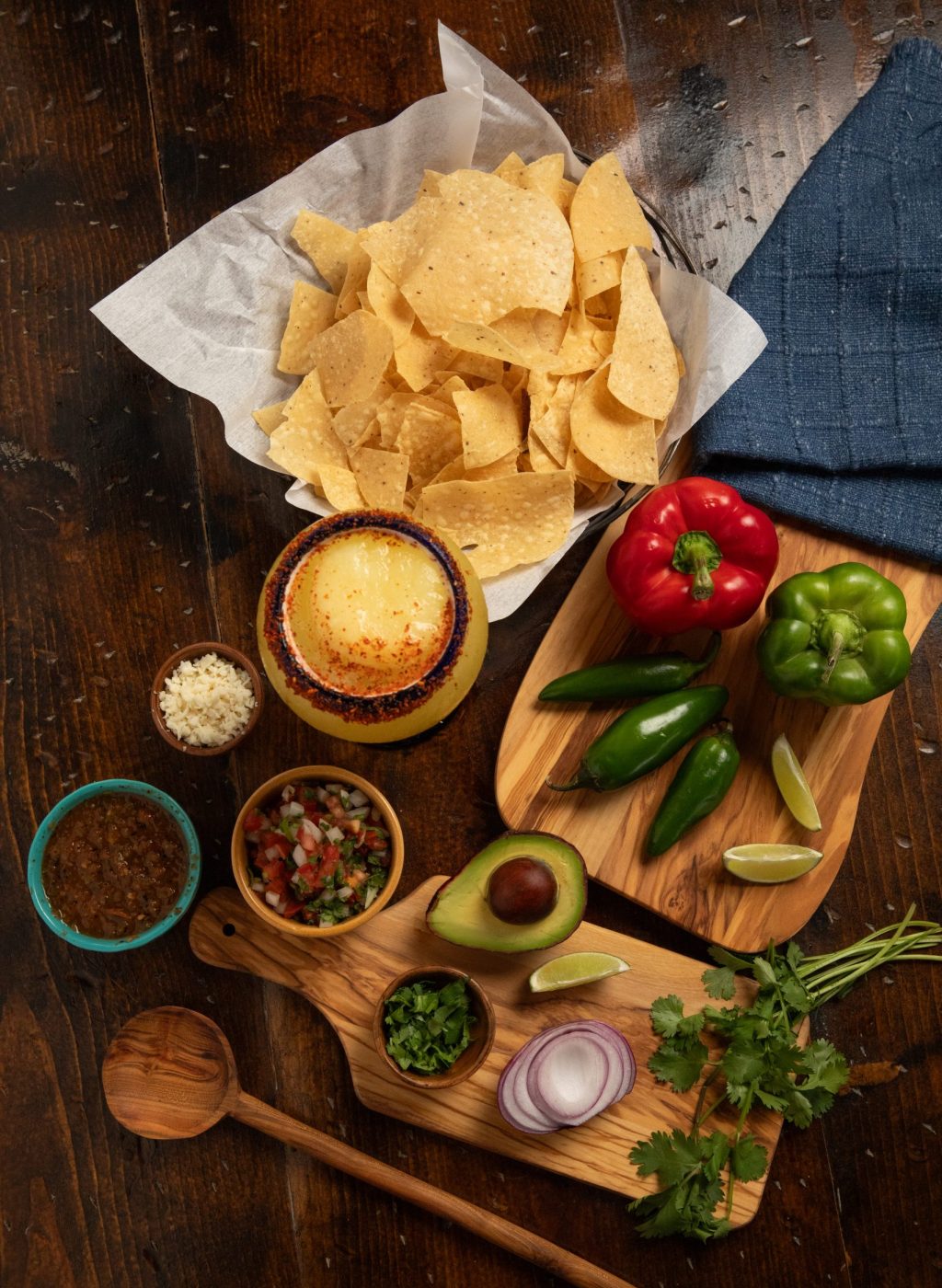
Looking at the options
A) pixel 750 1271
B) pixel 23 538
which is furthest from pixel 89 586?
pixel 750 1271

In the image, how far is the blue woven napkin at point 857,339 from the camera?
5.82 feet

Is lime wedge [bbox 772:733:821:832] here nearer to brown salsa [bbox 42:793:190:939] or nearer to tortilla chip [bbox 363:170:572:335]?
tortilla chip [bbox 363:170:572:335]

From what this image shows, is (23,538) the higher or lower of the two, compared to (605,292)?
lower

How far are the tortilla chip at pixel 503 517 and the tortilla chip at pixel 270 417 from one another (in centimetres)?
28

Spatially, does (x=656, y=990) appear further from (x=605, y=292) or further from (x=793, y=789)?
(x=605, y=292)

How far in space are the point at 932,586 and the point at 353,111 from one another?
50.2 inches

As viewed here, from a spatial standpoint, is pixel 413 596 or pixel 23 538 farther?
pixel 23 538

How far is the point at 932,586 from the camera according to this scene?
1.81 metres

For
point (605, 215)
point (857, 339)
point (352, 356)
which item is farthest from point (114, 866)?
point (857, 339)

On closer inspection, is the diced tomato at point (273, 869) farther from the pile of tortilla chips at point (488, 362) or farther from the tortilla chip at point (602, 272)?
the tortilla chip at point (602, 272)

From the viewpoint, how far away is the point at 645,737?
1759 millimetres

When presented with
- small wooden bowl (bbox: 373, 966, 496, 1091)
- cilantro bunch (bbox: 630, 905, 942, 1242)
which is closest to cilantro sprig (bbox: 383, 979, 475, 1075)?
small wooden bowl (bbox: 373, 966, 496, 1091)

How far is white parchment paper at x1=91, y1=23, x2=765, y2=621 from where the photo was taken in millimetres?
1736

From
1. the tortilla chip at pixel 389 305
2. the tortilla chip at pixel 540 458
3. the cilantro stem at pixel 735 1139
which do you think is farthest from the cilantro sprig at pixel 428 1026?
the tortilla chip at pixel 389 305
